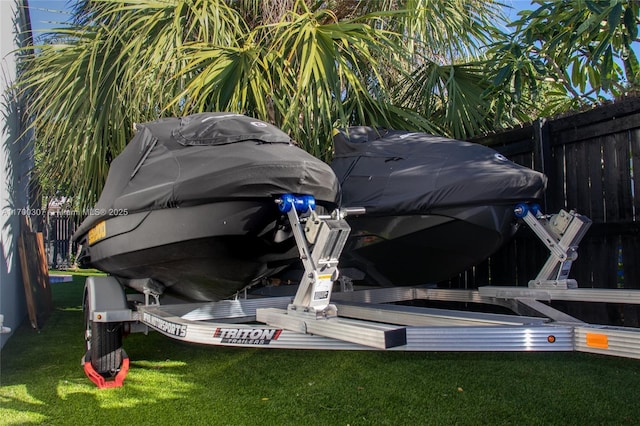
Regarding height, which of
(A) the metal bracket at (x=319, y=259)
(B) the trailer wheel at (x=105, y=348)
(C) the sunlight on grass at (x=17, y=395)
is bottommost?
(C) the sunlight on grass at (x=17, y=395)

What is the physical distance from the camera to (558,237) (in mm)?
3305

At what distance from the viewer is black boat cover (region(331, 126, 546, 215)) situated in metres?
3.29

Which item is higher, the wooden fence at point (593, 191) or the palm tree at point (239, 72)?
the palm tree at point (239, 72)

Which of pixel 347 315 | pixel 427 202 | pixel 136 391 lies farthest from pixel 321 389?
pixel 427 202

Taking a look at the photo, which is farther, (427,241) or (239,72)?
(239,72)

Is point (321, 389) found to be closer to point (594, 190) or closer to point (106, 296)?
point (106, 296)

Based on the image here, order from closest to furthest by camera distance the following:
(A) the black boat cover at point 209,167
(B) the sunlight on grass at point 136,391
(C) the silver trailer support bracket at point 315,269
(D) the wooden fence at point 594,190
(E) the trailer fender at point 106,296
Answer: (C) the silver trailer support bracket at point 315,269 < (A) the black boat cover at point 209,167 < (B) the sunlight on grass at point 136,391 < (E) the trailer fender at point 106,296 < (D) the wooden fence at point 594,190

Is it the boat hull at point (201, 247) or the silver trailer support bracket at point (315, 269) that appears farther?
the boat hull at point (201, 247)

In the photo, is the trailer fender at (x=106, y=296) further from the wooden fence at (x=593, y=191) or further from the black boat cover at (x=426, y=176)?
the wooden fence at (x=593, y=191)

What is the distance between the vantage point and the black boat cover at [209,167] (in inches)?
102

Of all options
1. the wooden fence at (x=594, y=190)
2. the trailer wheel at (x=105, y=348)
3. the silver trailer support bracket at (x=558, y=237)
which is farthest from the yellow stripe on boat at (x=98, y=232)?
the wooden fence at (x=594, y=190)

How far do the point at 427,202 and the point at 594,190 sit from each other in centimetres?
136

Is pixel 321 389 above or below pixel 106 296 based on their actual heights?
below

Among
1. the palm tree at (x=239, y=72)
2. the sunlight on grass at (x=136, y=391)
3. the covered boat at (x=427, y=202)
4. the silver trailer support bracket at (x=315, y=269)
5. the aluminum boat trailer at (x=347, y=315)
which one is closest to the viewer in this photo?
the aluminum boat trailer at (x=347, y=315)
